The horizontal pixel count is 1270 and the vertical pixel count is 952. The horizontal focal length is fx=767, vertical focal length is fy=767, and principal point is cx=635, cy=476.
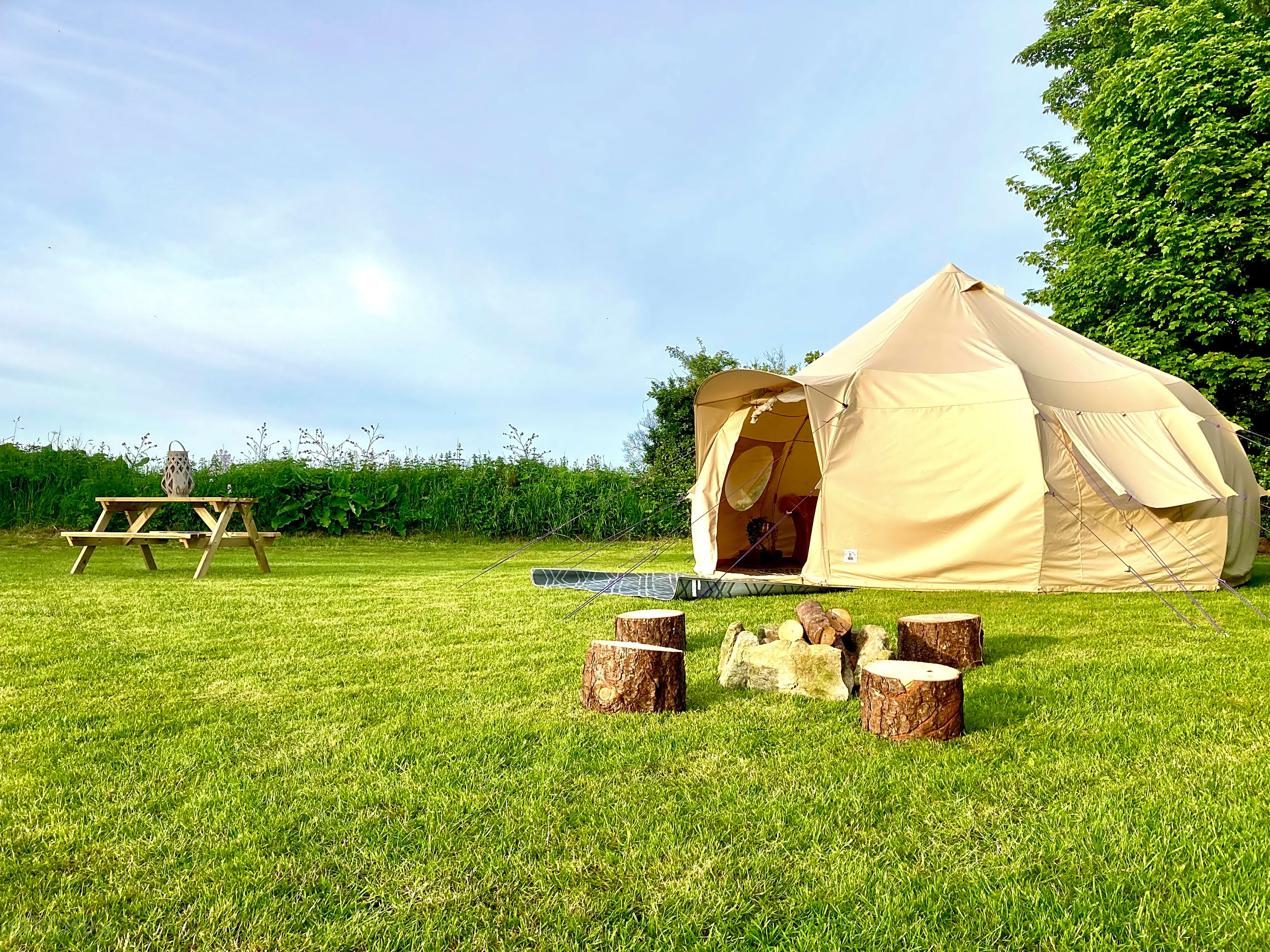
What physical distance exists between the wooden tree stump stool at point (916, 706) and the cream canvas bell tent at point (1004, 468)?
12.7 ft

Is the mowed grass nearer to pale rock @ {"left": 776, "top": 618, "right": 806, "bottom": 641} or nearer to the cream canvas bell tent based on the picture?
pale rock @ {"left": 776, "top": 618, "right": 806, "bottom": 641}

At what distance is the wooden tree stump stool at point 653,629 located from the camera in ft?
11.8

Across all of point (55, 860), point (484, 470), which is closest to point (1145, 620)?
point (55, 860)

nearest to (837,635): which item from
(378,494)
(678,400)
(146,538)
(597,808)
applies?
(597,808)

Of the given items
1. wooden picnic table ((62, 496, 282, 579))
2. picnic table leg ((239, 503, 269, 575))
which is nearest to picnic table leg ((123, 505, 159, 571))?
wooden picnic table ((62, 496, 282, 579))

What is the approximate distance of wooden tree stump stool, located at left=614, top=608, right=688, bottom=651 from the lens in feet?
11.8

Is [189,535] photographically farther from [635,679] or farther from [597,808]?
[597,808]

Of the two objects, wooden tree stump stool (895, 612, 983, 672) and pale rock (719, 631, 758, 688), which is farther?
wooden tree stump stool (895, 612, 983, 672)

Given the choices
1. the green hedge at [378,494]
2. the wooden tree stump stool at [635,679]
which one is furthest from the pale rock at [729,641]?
the green hedge at [378,494]

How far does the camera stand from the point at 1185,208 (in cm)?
1098

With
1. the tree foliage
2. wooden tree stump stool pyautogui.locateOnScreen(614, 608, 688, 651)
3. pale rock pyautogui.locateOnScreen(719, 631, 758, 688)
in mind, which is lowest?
pale rock pyautogui.locateOnScreen(719, 631, 758, 688)

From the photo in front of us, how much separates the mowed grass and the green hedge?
327 inches

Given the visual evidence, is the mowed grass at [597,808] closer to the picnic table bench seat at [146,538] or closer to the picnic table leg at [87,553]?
the picnic table bench seat at [146,538]

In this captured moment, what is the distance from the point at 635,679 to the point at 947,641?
5.27ft
